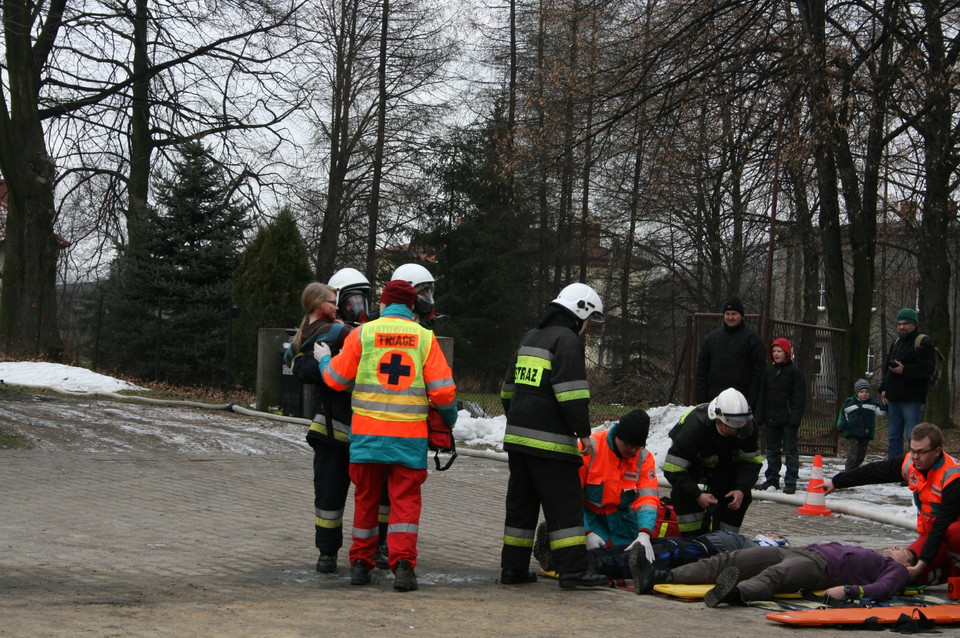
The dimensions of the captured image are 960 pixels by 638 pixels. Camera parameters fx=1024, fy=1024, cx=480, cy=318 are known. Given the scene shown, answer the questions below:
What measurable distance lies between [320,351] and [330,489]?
0.89 meters

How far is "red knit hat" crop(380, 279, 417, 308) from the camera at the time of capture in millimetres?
6391

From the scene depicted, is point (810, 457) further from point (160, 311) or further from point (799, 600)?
point (160, 311)

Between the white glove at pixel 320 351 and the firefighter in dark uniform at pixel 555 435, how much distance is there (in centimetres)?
122

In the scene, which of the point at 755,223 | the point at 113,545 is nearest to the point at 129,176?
the point at 755,223

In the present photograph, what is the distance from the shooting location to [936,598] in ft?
21.2

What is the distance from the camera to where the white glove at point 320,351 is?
655cm

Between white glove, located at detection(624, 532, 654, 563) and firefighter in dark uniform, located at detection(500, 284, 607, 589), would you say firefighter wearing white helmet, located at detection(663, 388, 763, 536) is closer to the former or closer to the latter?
white glove, located at detection(624, 532, 654, 563)

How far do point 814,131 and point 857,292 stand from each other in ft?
25.8

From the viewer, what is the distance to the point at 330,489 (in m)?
6.56

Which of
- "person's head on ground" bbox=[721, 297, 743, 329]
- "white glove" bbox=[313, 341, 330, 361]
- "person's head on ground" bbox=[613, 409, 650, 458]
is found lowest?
"person's head on ground" bbox=[613, 409, 650, 458]

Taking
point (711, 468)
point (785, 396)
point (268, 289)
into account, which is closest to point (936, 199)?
point (785, 396)

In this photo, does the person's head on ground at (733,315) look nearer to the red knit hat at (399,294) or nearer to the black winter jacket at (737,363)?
the black winter jacket at (737,363)

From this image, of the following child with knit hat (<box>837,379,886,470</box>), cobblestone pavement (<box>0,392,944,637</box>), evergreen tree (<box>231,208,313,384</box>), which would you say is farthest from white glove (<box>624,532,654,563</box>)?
evergreen tree (<box>231,208,313,384</box>)

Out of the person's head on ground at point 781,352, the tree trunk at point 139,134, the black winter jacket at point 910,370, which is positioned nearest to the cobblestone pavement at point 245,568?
the person's head on ground at point 781,352
